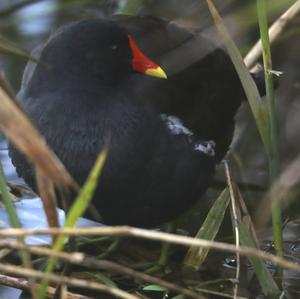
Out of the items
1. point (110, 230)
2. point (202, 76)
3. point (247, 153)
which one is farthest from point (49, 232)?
point (247, 153)

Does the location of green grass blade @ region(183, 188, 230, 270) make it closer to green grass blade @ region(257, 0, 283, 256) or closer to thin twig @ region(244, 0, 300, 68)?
green grass blade @ region(257, 0, 283, 256)

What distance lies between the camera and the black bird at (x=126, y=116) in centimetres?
237

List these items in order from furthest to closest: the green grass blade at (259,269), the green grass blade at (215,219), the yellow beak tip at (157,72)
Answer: the yellow beak tip at (157,72), the green grass blade at (215,219), the green grass blade at (259,269)

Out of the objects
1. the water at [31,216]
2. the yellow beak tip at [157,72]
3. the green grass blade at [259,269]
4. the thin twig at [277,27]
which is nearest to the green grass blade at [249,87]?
the green grass blade at [259,269]

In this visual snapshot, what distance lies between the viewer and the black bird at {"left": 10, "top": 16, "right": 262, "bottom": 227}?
237cm

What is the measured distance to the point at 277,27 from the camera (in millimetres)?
2928

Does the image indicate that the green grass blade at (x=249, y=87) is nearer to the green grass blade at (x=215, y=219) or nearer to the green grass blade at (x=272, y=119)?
the green grass blade at (x=272, y=119)

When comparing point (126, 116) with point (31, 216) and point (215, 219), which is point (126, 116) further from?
point (31, 216)

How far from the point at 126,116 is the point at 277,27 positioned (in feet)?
2.51

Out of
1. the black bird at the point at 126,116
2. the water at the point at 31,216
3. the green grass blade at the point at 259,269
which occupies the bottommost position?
the water at the point at 31,216

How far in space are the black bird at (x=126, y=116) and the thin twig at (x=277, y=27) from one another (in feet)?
1.17

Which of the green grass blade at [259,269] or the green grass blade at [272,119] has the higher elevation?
the green grass blade at [272,119]

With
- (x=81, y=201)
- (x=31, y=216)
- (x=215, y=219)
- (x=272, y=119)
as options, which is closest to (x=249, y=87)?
(x=272, y=119)

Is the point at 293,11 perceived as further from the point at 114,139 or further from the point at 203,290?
the point at 203,290
